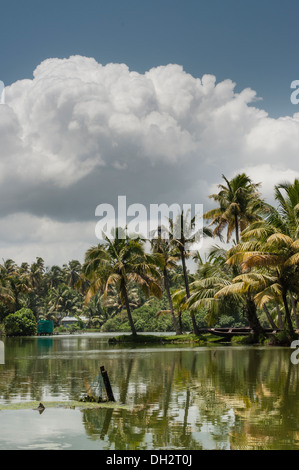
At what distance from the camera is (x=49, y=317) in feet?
328

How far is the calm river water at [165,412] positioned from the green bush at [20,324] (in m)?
50.7

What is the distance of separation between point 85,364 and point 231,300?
16.9 m

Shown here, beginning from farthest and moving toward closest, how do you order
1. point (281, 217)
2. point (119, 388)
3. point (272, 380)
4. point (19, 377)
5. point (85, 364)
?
point (281, 217) → point (85, 364) → point (19, 377) → point (272, 380) → point (119, 388)

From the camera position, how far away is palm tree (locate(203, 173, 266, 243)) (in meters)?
38.3

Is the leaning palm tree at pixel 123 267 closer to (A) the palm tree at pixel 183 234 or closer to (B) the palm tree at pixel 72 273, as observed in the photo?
(A) the palm tree at pixel 183 234

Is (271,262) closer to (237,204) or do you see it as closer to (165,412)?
(237,204)

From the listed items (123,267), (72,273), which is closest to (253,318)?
(123,267)

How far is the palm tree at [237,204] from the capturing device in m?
38.3

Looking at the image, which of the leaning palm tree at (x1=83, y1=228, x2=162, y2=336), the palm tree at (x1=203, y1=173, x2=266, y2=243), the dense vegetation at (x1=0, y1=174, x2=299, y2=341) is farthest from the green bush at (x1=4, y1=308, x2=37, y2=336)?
the palm tree at (x1=203, y1=173, x2=266, y2=243)

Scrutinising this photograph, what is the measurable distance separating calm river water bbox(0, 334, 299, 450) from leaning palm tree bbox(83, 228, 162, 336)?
22.8 metres

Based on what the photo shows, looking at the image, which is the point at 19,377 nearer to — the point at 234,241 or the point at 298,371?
the point at 298,371

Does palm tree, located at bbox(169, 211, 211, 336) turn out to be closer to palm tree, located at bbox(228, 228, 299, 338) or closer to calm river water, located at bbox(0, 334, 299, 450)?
palm tree, located at bbox(228, 228, 299, 338)

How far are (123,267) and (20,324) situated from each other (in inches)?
1287
